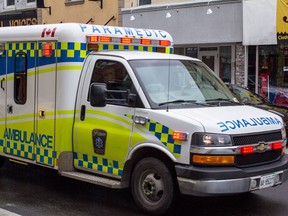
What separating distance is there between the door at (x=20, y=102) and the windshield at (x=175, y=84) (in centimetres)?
189

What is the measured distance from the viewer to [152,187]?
6.15 metres

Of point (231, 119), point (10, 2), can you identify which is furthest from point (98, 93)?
point (10, 2)

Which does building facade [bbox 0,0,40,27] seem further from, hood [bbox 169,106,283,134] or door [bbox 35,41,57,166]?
hood [bbox 169,106,283,134]

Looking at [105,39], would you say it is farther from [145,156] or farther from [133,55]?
[145,156]

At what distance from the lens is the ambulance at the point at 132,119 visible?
18.9 ft

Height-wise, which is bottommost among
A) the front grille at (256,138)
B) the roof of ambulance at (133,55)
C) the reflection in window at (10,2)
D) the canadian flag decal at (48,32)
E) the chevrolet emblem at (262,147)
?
the chevrolet emblem at (262,147)

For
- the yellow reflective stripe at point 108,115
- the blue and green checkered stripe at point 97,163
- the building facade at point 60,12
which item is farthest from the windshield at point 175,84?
the building facade at point 60,12

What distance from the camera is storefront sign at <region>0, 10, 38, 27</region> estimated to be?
23.5 m

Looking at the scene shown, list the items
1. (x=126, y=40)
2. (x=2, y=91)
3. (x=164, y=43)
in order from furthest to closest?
(x=2, y=91) < (x=164, y=43) < (x=126, y=40)

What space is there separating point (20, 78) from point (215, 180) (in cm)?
368

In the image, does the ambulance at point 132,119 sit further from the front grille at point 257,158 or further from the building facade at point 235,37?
the building facade at point 235,37

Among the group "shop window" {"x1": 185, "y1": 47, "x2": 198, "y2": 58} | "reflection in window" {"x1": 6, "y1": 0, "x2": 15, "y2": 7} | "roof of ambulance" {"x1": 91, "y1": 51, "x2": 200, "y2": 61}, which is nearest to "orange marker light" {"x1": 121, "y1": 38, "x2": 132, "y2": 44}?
"roof of ambulance" {"x1": 91, "y1": 51, "x2": 200, "y2": 61}

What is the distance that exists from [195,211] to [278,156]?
125 centimetres

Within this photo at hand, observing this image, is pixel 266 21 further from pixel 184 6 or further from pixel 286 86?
pixel 184 6
